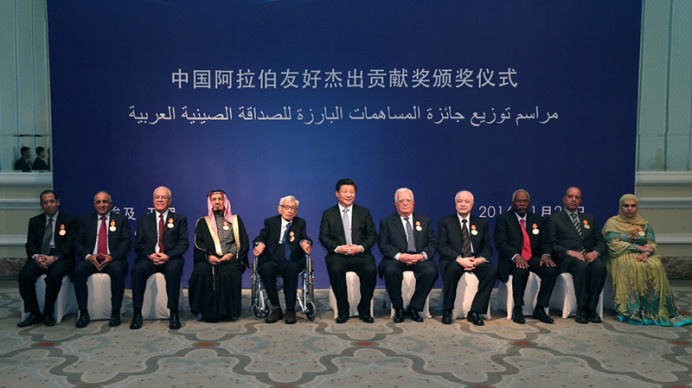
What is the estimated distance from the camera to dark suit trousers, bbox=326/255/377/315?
491cm

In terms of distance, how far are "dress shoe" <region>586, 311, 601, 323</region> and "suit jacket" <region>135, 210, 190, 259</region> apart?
11.1 feet

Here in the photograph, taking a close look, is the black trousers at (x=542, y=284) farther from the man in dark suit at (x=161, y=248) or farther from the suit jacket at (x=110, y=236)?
the suit jacket at (x=110, y=236)

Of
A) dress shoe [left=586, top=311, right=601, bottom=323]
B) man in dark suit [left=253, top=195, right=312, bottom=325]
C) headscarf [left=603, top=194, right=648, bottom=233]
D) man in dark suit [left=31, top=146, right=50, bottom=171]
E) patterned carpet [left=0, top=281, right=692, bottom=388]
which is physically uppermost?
man in dark suit [left=31, top=146, right=50, bottom=171]

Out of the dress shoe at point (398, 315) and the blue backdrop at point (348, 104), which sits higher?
the blue backdrop at point (348, 104)

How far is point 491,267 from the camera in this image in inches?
196

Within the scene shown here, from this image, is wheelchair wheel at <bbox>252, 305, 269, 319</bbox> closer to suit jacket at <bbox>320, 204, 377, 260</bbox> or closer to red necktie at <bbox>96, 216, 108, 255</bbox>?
suit jacket at <bbox>320, 204, 377, 260</bbox>

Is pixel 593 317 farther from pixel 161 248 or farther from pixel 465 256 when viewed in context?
pixel 161 248

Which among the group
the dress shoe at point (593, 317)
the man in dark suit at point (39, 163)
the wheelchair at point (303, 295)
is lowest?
the dress shoe at point (593, 317)

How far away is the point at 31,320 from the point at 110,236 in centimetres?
87

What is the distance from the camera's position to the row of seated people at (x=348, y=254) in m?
4.87

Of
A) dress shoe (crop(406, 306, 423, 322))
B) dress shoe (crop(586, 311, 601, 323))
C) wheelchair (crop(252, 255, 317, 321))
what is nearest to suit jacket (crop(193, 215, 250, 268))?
wheelchair (crop(252, 255, 317, 321))

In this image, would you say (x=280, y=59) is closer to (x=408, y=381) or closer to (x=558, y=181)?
(x=558, y=181)

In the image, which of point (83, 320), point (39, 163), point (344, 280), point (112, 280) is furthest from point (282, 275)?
point (39, 163)

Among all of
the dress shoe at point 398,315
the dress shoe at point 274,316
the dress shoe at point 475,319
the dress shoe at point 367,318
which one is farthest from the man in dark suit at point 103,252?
the dress shoe at point 475,319
